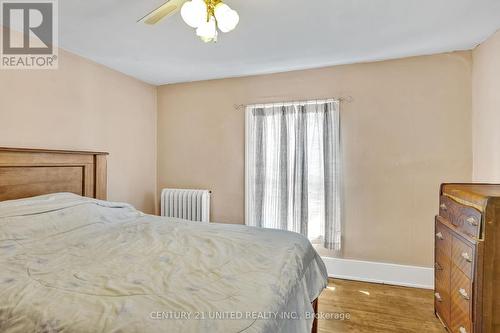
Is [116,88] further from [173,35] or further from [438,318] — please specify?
[438,318]

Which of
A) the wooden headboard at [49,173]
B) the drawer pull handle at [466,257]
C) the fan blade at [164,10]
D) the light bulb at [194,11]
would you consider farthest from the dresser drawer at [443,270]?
the wooden headboard at [49,173]

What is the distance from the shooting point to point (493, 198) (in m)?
1.38

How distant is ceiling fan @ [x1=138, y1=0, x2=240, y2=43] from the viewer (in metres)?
1.28

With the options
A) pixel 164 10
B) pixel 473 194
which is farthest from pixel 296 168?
pixel 164 10

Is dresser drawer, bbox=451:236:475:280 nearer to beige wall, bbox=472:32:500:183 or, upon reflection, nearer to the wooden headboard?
beige wall, bbox=472:32:500:183

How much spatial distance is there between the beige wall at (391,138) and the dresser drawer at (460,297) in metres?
1.00

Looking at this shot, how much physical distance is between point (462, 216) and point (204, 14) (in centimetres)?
189

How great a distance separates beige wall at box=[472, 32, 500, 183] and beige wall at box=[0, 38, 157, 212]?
3.57 m

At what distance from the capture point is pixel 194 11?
128 centimetres

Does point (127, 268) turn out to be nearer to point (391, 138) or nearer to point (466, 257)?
point (466, 257)

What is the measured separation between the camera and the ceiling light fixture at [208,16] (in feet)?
4.19

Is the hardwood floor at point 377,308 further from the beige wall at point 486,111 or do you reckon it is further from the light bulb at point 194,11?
the light bulb at point 194,11

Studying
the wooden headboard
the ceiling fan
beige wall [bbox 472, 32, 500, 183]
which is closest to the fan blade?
the ceiling fan

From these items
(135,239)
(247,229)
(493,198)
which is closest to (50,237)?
(135,239)
